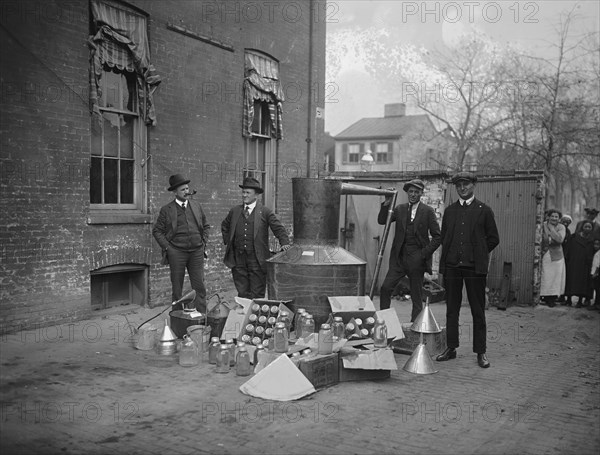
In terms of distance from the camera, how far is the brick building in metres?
8.26

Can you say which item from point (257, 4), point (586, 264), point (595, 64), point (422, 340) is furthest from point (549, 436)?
point (595, 64)

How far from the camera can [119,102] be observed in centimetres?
991

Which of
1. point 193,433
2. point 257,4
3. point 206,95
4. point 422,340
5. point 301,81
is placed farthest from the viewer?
point 301,81

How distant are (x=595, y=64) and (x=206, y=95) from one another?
1583cm

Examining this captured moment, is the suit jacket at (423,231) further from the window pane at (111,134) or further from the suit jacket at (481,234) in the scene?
the window pane at (111,134)

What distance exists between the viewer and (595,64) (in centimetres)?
2109

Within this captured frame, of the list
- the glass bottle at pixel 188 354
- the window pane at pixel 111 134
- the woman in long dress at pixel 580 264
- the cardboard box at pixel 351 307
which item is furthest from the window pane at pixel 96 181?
the woman in long dress at pixel 580 264

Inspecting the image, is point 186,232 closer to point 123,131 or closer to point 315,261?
point 315,261

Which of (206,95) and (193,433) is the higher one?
(206,95)

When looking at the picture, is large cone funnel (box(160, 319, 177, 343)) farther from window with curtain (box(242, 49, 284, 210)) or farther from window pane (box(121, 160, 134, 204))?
window with curtain (box(242, 49, 284, 210))

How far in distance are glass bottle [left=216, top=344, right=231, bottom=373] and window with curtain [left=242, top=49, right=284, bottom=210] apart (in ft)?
21.3

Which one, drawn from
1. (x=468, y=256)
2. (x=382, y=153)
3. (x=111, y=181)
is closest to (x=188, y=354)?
(x=468, y=256)

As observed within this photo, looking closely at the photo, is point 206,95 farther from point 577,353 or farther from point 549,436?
point 549,436

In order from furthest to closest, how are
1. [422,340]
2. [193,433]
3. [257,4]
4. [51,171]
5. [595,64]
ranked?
[595,64] → [257,4] → [51,171] → [422,340] → [193,433]
